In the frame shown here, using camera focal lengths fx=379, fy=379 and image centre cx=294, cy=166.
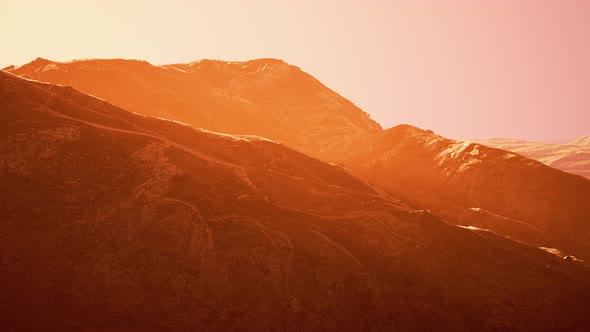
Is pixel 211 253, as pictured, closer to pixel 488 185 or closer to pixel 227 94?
pixel 488 185

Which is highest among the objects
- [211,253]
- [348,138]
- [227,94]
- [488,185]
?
[227,94]

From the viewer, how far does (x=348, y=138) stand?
104m

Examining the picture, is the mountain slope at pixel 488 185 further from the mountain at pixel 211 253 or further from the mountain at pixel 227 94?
the mountain at pixel 227 94

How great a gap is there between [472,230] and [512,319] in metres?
15.1

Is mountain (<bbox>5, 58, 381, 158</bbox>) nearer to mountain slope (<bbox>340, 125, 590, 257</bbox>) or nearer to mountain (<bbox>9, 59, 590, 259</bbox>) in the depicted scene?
mountain (<bbox>9, 59, 590, 259</bbox>)

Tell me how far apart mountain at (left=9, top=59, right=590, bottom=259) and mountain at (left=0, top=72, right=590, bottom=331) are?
2343cm

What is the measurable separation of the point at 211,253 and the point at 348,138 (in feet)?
237

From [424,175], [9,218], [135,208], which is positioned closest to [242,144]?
[135,208]

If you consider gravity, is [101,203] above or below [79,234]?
above

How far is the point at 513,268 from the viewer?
41.2m

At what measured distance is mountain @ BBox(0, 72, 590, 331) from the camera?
107 ft

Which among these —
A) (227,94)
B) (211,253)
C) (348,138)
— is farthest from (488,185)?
(227,94)

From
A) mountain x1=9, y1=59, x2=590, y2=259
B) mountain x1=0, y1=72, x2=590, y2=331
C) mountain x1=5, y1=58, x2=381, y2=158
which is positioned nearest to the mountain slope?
mountain x1=9, y1=59, x2=590, y2=259

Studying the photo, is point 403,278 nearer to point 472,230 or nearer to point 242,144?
point 472,230
